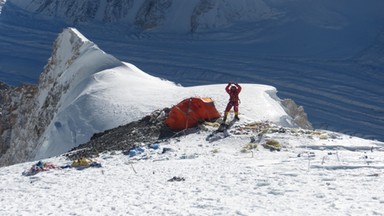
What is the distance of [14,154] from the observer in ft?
76.1

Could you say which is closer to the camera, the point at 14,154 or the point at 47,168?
the point at 47,168

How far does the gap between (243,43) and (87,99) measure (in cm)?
2552

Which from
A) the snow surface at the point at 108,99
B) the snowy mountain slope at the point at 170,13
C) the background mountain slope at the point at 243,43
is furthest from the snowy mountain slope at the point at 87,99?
the snowy mountain slope at the point at 170,13

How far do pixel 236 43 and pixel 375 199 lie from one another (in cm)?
3653

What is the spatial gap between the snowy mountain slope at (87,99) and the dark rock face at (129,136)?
3.74 feet

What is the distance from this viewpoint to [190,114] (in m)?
15.6

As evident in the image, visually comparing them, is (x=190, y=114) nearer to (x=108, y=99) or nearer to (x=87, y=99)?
(x=108, y=99)

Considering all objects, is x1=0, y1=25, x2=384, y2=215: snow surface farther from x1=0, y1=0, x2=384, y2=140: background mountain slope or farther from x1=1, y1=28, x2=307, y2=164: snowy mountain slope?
x1=0, y1=0, x2=384, y2=140: background mountain slope

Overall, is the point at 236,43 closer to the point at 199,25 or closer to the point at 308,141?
the point at 199,25

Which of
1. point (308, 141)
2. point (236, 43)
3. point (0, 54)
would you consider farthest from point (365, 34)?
point (308, 141)

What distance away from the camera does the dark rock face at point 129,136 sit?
1442 centimetres

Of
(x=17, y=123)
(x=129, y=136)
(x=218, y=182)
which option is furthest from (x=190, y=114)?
(x=17, y=123)

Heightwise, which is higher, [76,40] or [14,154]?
[76,40]

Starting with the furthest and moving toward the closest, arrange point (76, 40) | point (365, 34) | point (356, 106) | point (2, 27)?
1. point (2, 27)
2. point (365, 34)
3. point (356, 106)
4. point (76, 40)
